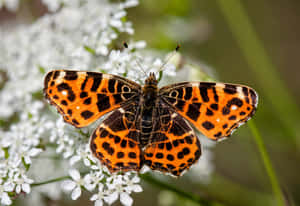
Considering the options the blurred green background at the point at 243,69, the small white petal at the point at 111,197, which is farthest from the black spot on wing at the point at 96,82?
the blurred green background at the point at 243,69

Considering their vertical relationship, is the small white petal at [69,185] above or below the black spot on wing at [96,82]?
below

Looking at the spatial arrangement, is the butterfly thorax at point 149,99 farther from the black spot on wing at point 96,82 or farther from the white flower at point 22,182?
the white flower at point 22,182

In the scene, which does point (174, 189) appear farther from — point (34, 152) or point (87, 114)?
point (34, 152)

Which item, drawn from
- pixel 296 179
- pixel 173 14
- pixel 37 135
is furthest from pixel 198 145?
pixel 296 179

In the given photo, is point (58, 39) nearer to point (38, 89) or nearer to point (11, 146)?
point (38, 89)

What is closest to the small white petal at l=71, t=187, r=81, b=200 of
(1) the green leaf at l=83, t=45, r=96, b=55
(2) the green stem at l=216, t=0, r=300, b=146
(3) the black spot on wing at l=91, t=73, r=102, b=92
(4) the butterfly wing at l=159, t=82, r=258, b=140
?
(3) the black spot on wing at l=91, t=73, r=102, b=92
